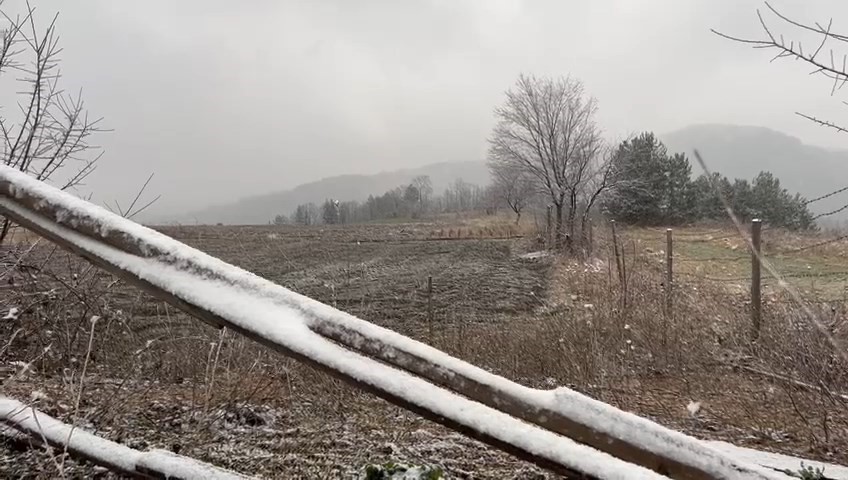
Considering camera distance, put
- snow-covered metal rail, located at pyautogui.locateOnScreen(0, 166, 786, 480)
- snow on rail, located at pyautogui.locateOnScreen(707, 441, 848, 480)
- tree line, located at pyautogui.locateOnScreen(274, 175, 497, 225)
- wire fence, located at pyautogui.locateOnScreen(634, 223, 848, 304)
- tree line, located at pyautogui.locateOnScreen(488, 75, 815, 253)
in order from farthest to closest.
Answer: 1. tree line, located at pyautogui.locateOnScreen(274, 175, 497, 225)
2. tree line, located at pyautogui.locateOnScreen(488, 75, 815, 253)
3. wire fence, located at pyautogui.locateOnScreen(634, 223, 848, 304)
4. snow on rail, located at pyautogui.locateOnScreen(707, 441, 848, 480)
5. snow-covered metal rail, located at pyautogui.locateOnScreen(0, 166, 786, 480)

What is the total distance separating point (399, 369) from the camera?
1.46 meters

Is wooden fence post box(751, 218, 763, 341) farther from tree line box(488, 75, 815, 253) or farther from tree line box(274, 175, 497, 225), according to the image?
tree line box(274, 175, 497, 225)

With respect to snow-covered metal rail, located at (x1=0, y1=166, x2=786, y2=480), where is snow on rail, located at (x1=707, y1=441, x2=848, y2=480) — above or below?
below

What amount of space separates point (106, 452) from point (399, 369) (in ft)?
4.71

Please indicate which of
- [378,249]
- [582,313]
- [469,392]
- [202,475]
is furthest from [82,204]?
[378,249]

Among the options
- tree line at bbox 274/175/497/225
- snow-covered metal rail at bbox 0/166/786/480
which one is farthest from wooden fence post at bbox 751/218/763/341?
tree line at bbox 274/175/497/225

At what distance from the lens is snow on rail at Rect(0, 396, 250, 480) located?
190 centimetres

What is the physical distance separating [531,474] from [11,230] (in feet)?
11.2

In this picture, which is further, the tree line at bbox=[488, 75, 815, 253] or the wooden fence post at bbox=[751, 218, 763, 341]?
the tree line at bbox=[488, 75, 815, 253]

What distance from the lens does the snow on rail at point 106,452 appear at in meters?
1.90

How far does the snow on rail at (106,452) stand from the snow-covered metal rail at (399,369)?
0.77 metres

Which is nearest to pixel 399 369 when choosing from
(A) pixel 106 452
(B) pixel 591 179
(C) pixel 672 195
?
(A) pixel 106 452

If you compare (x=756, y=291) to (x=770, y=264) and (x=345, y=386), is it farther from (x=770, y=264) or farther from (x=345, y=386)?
(x=345, y=386)

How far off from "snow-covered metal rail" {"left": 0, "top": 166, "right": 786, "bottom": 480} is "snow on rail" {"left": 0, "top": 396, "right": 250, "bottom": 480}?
2.52 ft
